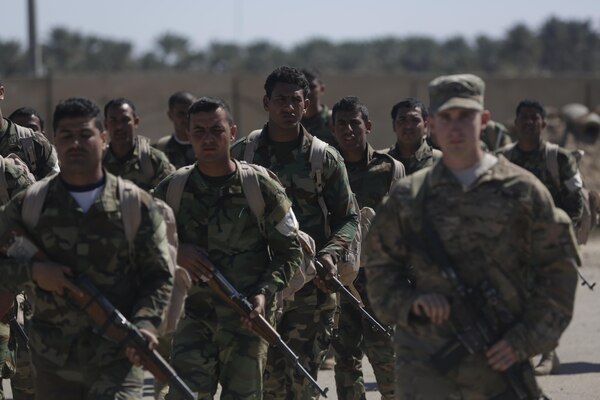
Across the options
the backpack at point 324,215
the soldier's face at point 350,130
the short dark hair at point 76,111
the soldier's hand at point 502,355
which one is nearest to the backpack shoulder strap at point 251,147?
the backpack at point 324,215

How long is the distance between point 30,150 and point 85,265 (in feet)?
11.0

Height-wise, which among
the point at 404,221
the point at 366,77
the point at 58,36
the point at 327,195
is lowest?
the point at 58,36

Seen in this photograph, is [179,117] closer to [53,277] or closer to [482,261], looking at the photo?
[53,277]

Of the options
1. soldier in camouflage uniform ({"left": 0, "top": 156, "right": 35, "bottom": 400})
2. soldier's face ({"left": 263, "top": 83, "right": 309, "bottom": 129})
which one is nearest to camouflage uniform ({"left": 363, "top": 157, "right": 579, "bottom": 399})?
soldier's face ({"left": 263, "top": 83, "right": 309, "bottom": 129})

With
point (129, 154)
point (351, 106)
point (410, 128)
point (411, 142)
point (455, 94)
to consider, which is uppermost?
point (455, 94)

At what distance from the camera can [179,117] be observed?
12.0m

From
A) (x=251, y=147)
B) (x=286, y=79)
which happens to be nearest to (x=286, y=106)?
(x=286, y=79)

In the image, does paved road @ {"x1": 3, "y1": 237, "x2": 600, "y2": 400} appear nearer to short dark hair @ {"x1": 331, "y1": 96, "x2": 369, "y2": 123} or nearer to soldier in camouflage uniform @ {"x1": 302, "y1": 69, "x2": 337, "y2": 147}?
soldier in camouflage uniform @ {"x1": 302, "y1": 69, "x2": 337, "y2": 147}

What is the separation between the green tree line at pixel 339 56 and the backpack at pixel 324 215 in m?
46.6

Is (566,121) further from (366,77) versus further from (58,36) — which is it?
(58,36)

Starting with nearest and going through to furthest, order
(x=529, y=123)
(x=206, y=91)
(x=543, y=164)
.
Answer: (x=543, y=164), (x=529, y=123), (x=206, y=91)

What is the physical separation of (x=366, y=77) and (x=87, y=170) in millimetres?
19734

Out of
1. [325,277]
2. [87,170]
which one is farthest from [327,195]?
[87,170]

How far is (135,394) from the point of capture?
19.5ft
